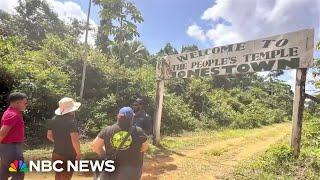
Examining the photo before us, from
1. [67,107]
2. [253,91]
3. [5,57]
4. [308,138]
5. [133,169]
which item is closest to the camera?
[133,169]

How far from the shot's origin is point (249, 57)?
1054 cm

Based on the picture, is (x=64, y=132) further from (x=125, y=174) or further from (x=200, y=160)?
(x=200, y=160)

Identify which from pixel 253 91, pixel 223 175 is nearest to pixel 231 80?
pixel 253 91

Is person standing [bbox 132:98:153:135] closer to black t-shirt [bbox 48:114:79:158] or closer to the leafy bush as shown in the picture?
black t-shirt [bbox 48:114:79:158]

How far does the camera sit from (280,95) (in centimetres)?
4247

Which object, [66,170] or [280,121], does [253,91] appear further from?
[66,170]

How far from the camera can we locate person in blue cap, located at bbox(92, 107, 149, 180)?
4.77m

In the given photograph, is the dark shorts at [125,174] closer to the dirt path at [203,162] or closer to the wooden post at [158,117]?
the dirt path at [203,162]

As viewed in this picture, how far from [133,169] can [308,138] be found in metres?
10.0

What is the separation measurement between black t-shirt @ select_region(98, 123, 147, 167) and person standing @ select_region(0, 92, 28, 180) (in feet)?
4.97

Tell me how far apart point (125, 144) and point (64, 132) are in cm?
116

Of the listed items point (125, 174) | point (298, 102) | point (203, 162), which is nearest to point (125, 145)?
point (125, 174)

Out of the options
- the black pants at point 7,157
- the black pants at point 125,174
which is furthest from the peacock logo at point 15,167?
the black pants at point 125,174

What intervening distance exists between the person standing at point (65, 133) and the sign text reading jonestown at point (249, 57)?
620 centimetres
